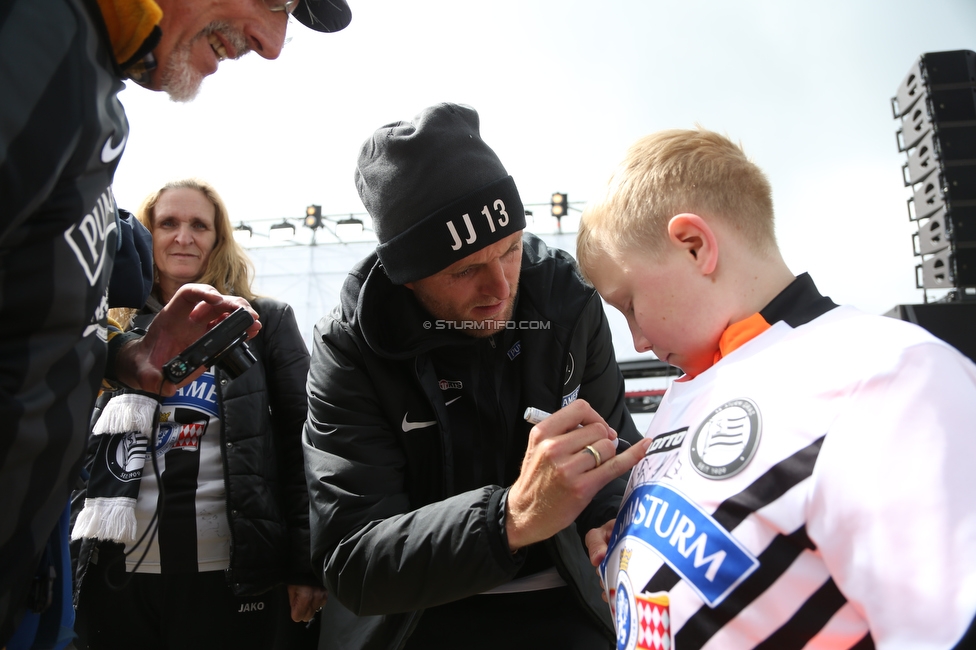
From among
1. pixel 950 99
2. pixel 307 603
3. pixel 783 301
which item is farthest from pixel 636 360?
pixel 783 301

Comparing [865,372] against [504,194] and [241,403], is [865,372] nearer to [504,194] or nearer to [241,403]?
[504,194]

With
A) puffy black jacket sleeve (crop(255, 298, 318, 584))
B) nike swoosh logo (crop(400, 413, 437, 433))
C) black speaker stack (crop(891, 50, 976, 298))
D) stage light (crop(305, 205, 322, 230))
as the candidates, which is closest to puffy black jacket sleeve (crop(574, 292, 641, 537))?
nike swoosh logo (crop(400, 413, 437, 433))

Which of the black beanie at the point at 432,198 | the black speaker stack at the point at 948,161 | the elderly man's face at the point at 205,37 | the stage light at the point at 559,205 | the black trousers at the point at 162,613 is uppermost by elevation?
the stage light at the point at 559,205

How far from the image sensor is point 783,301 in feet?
3.23

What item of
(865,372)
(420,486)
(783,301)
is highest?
(783,301)

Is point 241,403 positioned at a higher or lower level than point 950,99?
lower

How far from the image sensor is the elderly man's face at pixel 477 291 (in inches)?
63.8

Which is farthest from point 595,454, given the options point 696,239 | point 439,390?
point 439,390

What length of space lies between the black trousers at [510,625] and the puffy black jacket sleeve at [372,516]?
22 cm

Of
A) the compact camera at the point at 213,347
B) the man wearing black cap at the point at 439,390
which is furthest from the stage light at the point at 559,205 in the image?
the compact camera at the point at 213,347

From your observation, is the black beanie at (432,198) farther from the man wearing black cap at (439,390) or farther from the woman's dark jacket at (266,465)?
the woman's dark jacket at (266,465)

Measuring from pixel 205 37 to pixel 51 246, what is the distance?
608mm

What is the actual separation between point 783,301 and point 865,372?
279 millimetres

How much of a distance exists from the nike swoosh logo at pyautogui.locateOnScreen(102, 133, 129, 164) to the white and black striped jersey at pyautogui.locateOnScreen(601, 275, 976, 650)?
3.07ft
